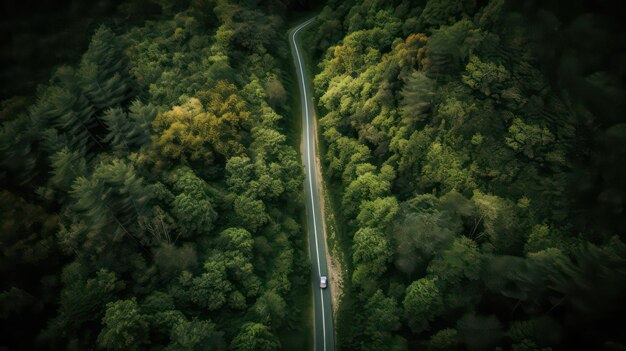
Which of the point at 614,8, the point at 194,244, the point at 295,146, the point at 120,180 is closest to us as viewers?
the point at 614,8

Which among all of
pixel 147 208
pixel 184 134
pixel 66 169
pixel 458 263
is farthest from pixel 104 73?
pixel 458 263

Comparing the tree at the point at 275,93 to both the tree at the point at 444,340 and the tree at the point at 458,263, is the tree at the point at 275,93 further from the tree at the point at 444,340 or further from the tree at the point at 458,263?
the tree at the point at 444,340

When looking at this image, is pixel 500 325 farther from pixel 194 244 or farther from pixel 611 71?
pixel 194 244

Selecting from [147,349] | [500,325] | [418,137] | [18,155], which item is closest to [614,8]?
[418,137]

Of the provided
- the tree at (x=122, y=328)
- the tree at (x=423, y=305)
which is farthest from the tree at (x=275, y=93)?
the tree at (x=122, y=328)

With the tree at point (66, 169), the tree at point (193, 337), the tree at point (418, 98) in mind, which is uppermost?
the tree at point (66, 169)
